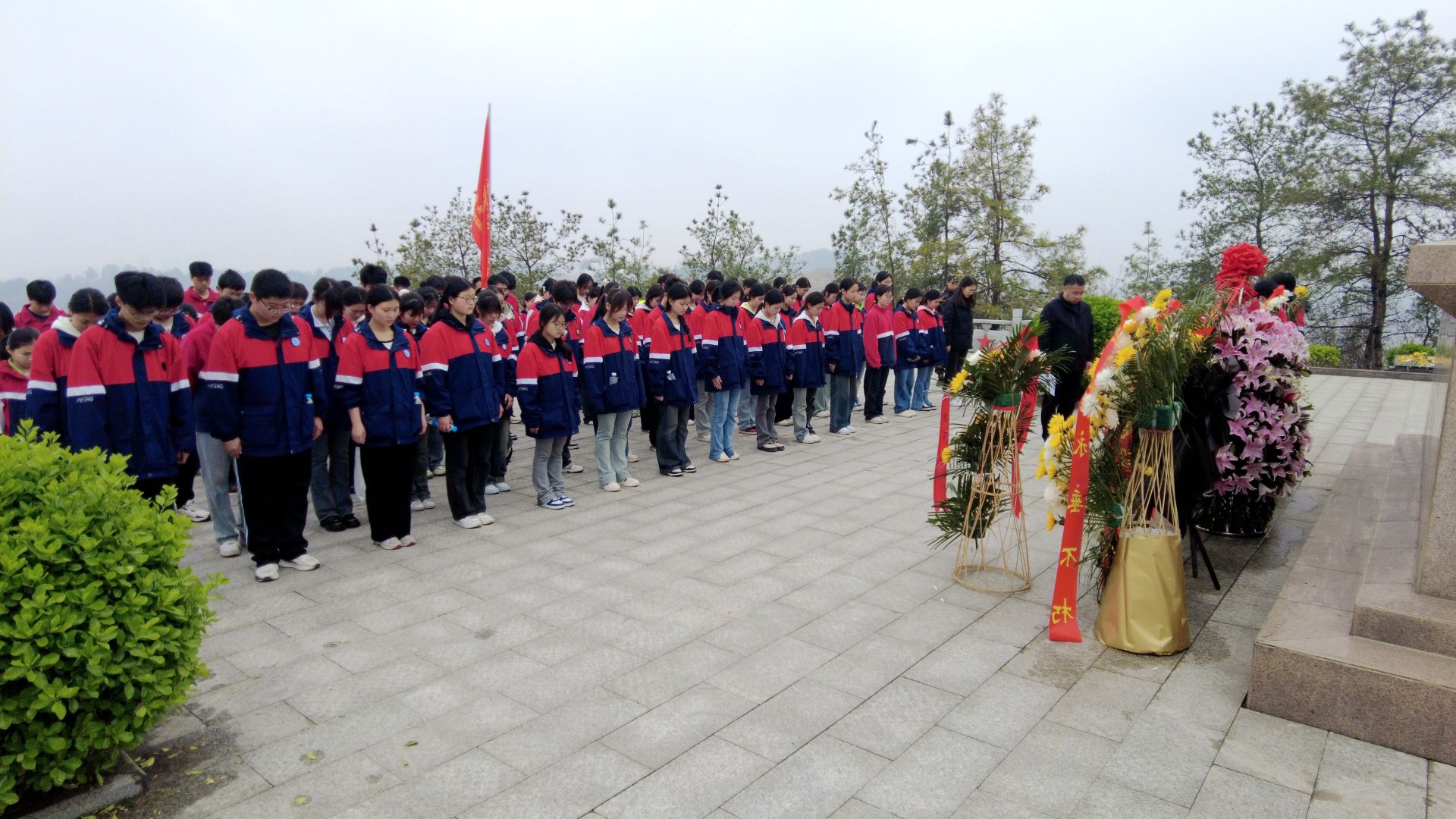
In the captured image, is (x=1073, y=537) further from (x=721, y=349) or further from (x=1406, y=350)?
(x=1406, y=350)

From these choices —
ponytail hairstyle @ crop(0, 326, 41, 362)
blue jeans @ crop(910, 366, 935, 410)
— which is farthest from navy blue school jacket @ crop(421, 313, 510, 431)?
blue jeans @ crop(910, 366, 935, 410)

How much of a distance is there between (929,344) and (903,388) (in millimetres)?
755

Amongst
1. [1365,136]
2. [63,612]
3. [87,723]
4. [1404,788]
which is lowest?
[1404,788]

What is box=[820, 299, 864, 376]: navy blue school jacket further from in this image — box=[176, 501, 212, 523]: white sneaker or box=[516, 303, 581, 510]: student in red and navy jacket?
box=[176, 501, 212, 523]: white sneaker

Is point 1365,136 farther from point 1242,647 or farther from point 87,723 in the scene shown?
point 87,723

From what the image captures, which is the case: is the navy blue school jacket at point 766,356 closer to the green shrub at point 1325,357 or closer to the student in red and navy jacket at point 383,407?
Result: the student in red and navy jacket at point 383,407

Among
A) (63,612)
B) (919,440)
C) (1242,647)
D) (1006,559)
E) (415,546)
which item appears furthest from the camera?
(919,440)

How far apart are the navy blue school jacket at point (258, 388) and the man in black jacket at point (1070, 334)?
662 cm

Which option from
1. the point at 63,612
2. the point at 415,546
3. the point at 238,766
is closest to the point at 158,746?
the point at 238,766

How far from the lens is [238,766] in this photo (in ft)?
10.1

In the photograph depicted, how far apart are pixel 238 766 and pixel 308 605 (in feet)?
5.65

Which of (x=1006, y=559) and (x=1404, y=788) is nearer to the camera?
(x=1404, y=788)

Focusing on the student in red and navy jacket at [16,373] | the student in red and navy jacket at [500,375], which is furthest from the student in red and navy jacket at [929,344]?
the student in red and navy jacket at [16,373]

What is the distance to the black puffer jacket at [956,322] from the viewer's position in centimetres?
1255
